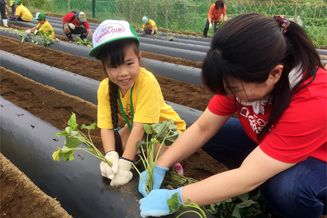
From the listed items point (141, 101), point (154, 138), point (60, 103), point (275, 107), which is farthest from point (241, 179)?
point (60, 103)

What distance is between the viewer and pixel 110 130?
5.08 feet

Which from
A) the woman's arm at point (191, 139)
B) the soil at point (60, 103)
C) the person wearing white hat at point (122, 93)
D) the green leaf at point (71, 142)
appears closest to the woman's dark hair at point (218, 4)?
the soil at point (60, 103)

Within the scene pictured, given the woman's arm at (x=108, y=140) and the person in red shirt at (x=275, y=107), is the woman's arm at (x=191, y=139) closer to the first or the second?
the person in red shirt at (x=275, y=107)

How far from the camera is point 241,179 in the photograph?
0.95 metres

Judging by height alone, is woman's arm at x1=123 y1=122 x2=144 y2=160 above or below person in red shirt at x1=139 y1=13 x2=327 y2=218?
below

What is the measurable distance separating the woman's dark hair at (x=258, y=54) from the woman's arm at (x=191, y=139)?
37 centimetres

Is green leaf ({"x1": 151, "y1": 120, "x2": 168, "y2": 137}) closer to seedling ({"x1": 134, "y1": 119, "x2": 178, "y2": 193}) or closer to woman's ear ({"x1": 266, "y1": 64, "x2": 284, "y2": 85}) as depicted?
seedling ({"x1": 134, "y1": 119, "x2": 178, "y2": 193})

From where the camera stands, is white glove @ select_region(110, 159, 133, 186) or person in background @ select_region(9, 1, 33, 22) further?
person in background @ select_region(9, 1, 33, 22)

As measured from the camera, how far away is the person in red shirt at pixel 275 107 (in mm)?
883

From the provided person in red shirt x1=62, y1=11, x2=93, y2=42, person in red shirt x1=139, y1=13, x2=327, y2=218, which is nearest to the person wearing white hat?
person in red shirt x1=139, y1=13, x2=327, y2=218

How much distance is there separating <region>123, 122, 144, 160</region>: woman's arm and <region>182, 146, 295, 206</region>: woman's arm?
19.0 inches

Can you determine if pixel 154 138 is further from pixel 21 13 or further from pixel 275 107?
pixel 21 13

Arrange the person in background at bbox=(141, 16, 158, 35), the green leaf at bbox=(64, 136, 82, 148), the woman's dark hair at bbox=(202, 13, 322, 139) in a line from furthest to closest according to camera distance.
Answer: the person in background at bbox=(141, 16, 158, 35) < the green leaf at bbox=(64, 136, 82, 148) < the woman's dark hair at bbox=(202, 13, 322, 139)

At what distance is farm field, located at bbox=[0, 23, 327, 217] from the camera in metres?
1.37
